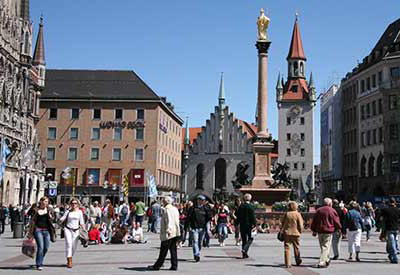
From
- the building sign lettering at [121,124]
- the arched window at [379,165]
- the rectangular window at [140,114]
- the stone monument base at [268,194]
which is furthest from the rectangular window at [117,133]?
the stone monument base at [268,194]

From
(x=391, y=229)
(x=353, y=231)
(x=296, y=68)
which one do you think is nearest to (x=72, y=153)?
(x=296, y=68)

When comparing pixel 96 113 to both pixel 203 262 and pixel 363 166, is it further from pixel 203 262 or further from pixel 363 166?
pixel 203 262

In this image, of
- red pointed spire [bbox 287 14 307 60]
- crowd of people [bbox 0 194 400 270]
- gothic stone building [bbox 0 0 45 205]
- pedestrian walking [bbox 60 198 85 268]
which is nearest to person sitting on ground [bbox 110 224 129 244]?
crowd of people [bbox 0 194 400 270]

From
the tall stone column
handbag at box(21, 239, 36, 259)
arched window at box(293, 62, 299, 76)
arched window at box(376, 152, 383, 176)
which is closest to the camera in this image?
handbag at box(21, 239, 36, 259)

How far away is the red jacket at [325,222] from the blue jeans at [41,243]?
671 centimetres

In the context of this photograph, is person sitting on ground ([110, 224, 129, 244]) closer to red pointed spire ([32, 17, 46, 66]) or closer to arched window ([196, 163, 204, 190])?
red pointed spire ([32, 17, 46, 66])

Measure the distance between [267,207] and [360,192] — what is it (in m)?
37.2

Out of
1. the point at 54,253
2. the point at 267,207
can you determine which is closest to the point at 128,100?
the point at 267,207

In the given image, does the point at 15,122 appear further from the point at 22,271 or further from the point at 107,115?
the point at 22,271

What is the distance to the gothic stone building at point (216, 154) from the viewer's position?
96438mm

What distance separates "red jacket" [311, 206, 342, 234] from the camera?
48.8 ft

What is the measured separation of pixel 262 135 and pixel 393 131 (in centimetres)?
2802

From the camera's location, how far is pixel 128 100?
71.2m

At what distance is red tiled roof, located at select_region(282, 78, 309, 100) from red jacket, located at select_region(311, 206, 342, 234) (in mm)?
91862
